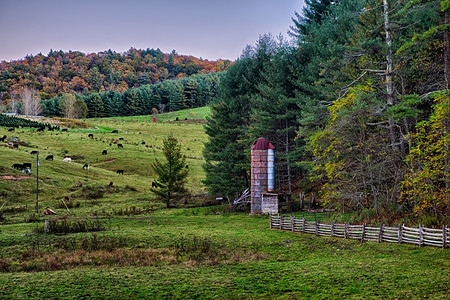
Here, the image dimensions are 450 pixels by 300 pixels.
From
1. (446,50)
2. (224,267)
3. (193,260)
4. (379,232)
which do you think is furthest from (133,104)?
(224,267)

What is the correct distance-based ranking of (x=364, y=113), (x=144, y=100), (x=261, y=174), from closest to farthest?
(x=364, y=113) < (x=261, y=174) < (x=144, y=100)

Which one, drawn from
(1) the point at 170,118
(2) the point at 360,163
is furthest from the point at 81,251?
(1) the point at 170,118

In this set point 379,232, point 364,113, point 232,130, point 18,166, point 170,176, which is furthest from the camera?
point 18,166

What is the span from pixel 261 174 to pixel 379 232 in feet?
53.7

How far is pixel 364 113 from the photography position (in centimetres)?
2489

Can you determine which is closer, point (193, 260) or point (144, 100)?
point (193, 260)

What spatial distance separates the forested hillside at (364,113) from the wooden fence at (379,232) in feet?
6.89

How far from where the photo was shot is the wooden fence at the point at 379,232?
59.9 ft

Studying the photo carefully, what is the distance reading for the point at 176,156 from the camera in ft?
142

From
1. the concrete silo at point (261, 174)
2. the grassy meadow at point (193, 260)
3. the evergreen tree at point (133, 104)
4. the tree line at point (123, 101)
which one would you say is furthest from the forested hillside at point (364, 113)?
the evergreen tree at point (133, 104)

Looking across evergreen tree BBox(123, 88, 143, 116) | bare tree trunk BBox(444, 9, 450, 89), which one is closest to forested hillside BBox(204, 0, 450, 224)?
bare tree trunk BBox(444, 9, 450, 89)

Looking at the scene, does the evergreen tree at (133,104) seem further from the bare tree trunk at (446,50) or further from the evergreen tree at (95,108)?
the bare tree trunk at (446,50)

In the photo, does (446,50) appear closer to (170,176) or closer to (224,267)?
(224,267)

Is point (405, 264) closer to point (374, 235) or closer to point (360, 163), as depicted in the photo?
point (374, 235)
